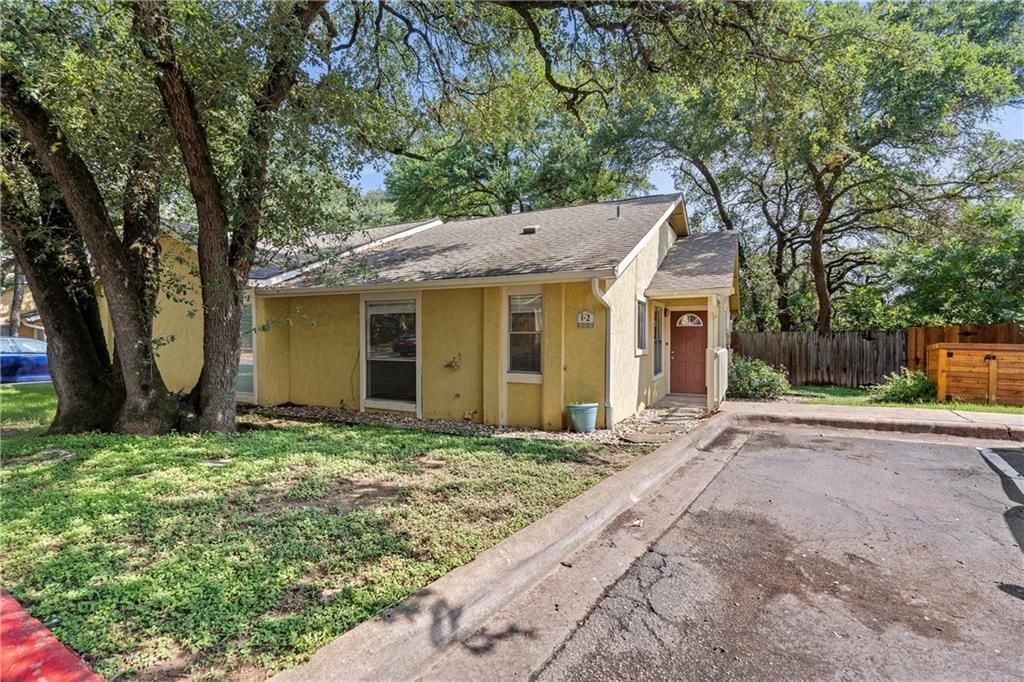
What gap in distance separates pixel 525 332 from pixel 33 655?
21.8 feet

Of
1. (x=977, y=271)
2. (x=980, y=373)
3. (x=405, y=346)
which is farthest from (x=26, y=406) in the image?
(x=977, y=271)

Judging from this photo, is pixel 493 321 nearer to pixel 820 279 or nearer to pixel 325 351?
pixel 325 351

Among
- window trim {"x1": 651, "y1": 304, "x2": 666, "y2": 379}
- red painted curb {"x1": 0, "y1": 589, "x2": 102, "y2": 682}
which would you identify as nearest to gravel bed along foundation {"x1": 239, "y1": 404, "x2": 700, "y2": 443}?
window trim {"x1": 651, "y1": 304, "x2": 666, "y2": 379}

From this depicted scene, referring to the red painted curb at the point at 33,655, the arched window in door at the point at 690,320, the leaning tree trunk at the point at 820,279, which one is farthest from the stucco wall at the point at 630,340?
the leaning tree trunk at the point at 820,279

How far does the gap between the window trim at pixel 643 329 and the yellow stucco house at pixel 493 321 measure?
0.04 meters

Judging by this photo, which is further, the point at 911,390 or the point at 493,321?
the point at 911,390

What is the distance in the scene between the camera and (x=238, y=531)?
357 centimetres

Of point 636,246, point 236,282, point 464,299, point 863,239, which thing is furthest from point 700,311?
point 863,239

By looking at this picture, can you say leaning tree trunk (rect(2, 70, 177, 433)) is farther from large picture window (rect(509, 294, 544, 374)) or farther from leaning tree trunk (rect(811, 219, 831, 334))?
leaning tree trunk (rect(811, 219, 831, 334))

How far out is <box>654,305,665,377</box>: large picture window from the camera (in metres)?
11.1

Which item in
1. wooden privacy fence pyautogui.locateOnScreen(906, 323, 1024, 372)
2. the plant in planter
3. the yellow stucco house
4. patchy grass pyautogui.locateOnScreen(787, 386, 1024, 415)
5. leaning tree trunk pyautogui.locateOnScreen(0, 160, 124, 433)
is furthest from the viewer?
wooden privacy fence pyautogui.locateOnScreen(906, 323, 1024, 372)

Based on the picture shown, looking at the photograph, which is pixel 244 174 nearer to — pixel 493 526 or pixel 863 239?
pixel 493 526

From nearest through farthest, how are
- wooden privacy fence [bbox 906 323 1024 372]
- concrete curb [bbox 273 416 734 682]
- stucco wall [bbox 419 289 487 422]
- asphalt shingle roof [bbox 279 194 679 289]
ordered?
concrete curb [bbox 273 416 734 682], asphalt shingle roof [bbox 279 194 679 289], stucco wall [bbox 419 289 487 422], wooden privacy fence [bbox 906 323 1024 372]

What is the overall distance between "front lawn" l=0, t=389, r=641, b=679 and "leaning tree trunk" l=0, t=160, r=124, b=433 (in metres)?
0.66
